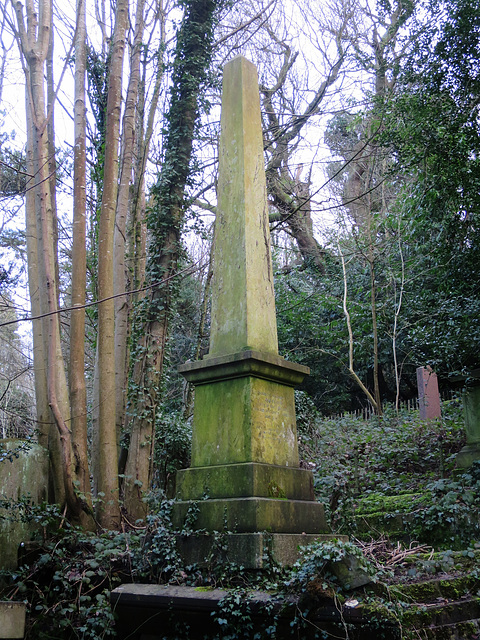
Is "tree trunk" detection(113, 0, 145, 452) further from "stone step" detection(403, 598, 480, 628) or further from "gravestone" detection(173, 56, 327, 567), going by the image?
"stone step" detection(403, 598, 480, 628)

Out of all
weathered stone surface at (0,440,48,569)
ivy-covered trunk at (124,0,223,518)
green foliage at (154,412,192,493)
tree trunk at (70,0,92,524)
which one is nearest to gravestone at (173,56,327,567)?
weathered stone surface at (0,440,48,569)

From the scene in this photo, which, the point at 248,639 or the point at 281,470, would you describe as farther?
the point at 281,470

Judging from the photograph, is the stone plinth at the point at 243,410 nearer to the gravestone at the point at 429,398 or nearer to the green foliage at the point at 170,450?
the green foliage at the point at 170,450

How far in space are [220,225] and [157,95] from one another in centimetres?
574

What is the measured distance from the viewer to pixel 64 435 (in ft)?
18.8

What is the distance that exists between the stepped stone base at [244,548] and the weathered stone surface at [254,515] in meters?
0.09

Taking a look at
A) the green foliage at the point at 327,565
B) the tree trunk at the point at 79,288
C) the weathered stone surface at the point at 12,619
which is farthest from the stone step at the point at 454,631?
the tree trunk at the point at 79,288

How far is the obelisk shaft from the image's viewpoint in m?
4.87

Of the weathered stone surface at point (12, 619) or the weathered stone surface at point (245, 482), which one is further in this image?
the weathered stone surface at point (245, 482)

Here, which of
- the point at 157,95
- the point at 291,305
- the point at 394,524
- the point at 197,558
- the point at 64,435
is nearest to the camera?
the point at 197,558

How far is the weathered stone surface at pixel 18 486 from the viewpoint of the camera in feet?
16.1

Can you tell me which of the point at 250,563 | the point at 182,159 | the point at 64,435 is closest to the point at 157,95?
the point at 182,159

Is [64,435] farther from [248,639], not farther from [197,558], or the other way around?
[248,639]

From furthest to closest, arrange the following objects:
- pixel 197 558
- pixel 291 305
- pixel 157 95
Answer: pixel 291 305
pixel 157 95
pixel 197 558
